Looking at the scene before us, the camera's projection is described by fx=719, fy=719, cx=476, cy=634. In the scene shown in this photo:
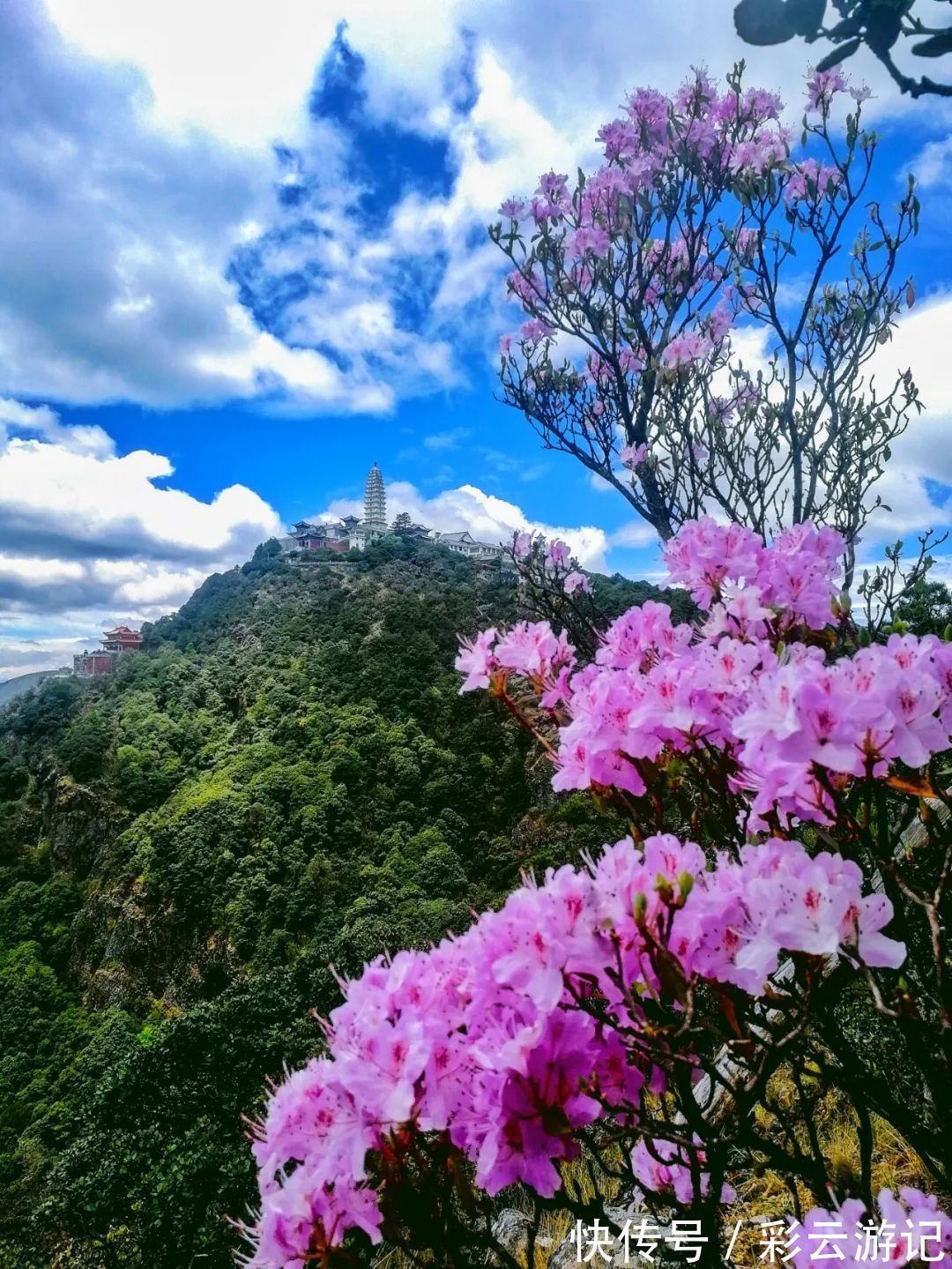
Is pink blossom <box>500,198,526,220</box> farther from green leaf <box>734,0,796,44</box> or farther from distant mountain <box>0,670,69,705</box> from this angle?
distant mountain <box>0,670,69,705</box>

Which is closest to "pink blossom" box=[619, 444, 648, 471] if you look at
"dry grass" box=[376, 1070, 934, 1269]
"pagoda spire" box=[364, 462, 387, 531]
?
"dry grass" box=[376, 1070, 934, 1269]

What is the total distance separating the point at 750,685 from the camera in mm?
1035

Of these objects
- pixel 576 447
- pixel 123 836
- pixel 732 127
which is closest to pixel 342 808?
pixel 123 836

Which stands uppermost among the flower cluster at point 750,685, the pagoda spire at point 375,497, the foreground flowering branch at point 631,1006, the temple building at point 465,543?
the pagoda spire at point 375,497

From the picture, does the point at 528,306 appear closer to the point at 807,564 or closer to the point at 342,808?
the point at 807,564

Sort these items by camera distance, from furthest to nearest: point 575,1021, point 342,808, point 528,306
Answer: point 342,808 → point 528,306 → point 575,1021

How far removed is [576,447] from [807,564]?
3244 mm

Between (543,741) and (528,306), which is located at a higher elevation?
(528,306)

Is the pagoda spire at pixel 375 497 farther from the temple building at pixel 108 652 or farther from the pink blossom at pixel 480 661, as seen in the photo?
the pink blossom at pixel 480 661

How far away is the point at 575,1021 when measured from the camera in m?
0.82

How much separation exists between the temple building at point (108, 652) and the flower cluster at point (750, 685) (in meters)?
44.0

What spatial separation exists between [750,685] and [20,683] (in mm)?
59073

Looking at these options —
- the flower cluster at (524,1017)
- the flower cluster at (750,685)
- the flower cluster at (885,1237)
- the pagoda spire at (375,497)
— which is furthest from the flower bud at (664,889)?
the pagoda spire at (375,497)

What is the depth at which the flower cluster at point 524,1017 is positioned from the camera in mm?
796
